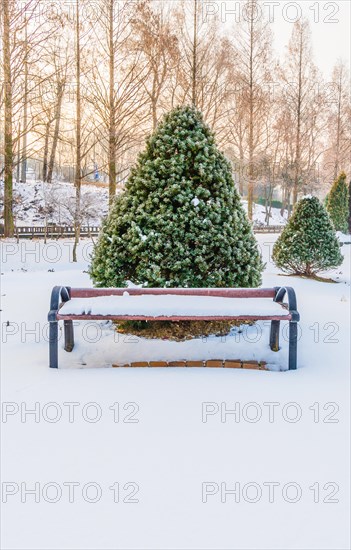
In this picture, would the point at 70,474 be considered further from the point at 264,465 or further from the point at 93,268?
the point at 93,268

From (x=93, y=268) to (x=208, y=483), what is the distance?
10.3 ft

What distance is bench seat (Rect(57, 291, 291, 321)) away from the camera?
168 inches

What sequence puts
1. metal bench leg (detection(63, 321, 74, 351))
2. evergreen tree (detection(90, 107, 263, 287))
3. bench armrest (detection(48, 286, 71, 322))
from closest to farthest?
1. bench armrest (detection(48, 286, 71, 322))
2. metal bench leg (detection(63, 321, 74, 351))
3. evergreen tree (detection(90, 107, 263, 287))

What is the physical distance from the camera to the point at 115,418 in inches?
134

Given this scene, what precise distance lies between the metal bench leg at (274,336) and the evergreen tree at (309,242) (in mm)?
6497

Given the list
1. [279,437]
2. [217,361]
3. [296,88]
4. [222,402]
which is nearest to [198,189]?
[217,361]

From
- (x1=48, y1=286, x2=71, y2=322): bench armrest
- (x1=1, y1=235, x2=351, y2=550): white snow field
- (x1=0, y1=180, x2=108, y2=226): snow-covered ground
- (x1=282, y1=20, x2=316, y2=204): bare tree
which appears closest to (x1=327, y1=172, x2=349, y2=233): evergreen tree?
(x1=282, y1=20, x2=316, y2=204): bare tree

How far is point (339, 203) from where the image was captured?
→ 87.6 feet

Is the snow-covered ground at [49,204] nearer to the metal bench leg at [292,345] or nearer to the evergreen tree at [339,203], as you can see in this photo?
the evergreen tree at [339,203]

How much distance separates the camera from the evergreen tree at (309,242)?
1093cm

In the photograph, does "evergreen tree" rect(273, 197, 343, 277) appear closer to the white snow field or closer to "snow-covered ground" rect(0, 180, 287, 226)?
the white snow field

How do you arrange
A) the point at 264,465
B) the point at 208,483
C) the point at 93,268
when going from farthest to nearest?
1. the point at 93,268
2. the point at 264,465
3. the point at 208,483

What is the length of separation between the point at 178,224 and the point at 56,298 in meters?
1.48

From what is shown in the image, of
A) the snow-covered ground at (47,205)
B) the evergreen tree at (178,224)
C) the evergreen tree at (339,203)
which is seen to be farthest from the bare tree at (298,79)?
the evergreen tree at (178,224)
